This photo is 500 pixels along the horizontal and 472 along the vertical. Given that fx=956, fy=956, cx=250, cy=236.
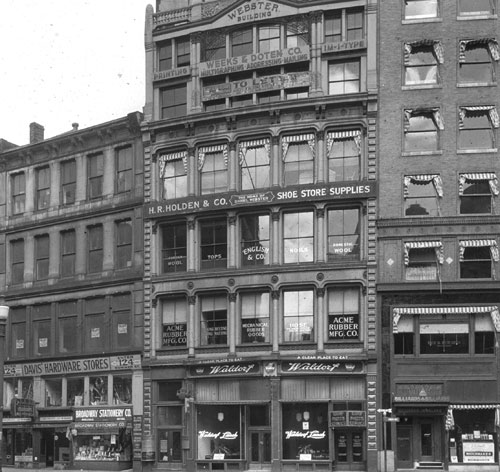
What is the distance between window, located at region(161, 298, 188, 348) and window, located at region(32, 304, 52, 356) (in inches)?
331

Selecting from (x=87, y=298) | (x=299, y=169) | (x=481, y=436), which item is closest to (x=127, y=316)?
(x=87, y=298)

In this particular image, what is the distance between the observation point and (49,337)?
178 ft

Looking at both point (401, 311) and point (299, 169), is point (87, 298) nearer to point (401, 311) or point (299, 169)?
point (299, 169)

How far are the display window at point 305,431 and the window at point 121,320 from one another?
9986 millimetres

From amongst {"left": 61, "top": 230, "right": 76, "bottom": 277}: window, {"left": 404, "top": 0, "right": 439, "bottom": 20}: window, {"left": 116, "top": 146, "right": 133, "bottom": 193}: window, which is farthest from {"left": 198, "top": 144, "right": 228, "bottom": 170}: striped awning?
{"left": 404, "top": 0, "right": 439, "bottom": 20}: window

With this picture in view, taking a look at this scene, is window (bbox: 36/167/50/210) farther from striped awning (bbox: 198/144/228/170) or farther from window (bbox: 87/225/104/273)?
striped awning (bbox: 198/144/228/170)

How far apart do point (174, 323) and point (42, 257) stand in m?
10.8

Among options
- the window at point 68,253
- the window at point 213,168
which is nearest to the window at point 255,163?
the window at point 213,168

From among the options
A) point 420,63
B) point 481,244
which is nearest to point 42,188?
point 420,63

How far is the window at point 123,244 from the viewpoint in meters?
51.5

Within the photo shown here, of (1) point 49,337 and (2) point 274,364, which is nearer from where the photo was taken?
(2) point 274,364

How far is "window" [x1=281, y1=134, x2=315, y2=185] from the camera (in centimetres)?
4716

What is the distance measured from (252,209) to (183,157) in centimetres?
499

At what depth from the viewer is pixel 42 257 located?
5553cm
